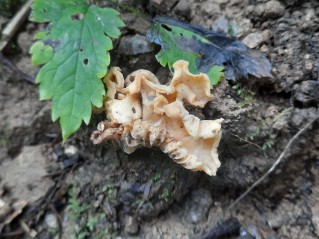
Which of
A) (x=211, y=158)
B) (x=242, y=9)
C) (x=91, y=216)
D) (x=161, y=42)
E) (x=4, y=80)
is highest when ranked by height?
(x=242, y=9)

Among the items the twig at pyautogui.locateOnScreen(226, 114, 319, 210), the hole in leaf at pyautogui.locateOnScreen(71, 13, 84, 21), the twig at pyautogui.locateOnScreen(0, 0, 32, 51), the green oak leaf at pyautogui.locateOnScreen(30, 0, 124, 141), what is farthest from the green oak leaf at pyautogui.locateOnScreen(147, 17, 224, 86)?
the twig at pyautogui.locateOnScreen(0, 0, 32, 51)

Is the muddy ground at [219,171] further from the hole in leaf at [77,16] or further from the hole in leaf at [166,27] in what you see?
the hole in leaf at [77,16]

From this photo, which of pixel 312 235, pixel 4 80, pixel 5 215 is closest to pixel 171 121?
pixel 312 235

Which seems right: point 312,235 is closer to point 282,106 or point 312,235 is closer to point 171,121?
point 282,106

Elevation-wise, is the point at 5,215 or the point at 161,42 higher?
the point at 161,42

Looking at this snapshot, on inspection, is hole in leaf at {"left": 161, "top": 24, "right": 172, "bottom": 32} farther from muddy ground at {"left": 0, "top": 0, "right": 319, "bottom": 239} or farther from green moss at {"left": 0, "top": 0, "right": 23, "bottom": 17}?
green moss at {"left": 0, "top": 0, "right": 23, "bottom": 17}

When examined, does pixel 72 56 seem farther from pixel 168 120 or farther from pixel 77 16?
pixel 168 120

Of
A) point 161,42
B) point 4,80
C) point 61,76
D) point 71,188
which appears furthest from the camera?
point 4,80
